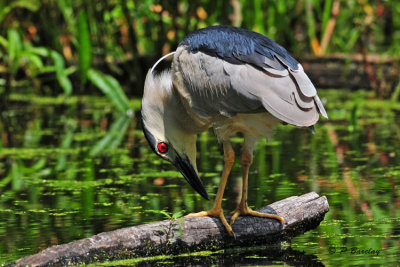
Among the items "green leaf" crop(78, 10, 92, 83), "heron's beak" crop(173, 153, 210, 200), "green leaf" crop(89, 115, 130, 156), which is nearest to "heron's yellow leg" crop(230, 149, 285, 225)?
"heron's beak" crop(173, 153, 210, 200)

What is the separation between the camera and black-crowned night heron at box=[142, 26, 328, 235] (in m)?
4.39

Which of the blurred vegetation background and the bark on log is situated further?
the blurred vegetation background

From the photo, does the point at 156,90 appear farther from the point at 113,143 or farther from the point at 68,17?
the point at 68,17

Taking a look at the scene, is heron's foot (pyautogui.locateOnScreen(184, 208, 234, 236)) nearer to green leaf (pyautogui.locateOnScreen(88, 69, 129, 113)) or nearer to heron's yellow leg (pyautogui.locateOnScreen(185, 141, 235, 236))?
heron's yellow leg (pyautogui.locateOnScreen(185, 141, 235, 236))

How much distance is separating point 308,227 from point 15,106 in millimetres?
7241

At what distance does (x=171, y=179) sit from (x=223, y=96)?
201 centimetres

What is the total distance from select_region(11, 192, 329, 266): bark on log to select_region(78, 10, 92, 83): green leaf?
578 cm

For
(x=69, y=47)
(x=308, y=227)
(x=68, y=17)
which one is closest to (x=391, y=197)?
(x=308, y=227)

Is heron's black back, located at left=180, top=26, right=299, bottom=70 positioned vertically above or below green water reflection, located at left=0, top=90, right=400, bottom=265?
above

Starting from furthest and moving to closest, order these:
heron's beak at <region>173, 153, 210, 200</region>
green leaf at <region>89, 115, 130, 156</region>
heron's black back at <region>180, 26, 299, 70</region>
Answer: green leaf at <region>89, 115, 130, 156</region> < heron's beak at <region>173, 153, 210, 200</region> < heron's black back at <region>180, 26, 299, 70</region>

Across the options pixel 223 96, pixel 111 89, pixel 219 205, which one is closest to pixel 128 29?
pixel 111 89

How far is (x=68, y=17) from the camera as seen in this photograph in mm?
11555

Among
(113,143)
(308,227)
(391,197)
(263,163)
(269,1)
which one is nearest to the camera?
(308,227)

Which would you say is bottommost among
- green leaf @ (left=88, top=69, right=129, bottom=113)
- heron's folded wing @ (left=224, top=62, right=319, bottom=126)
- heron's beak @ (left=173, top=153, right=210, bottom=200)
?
heron's beak @ (left=173, top=153, right=210, bottom=200)
